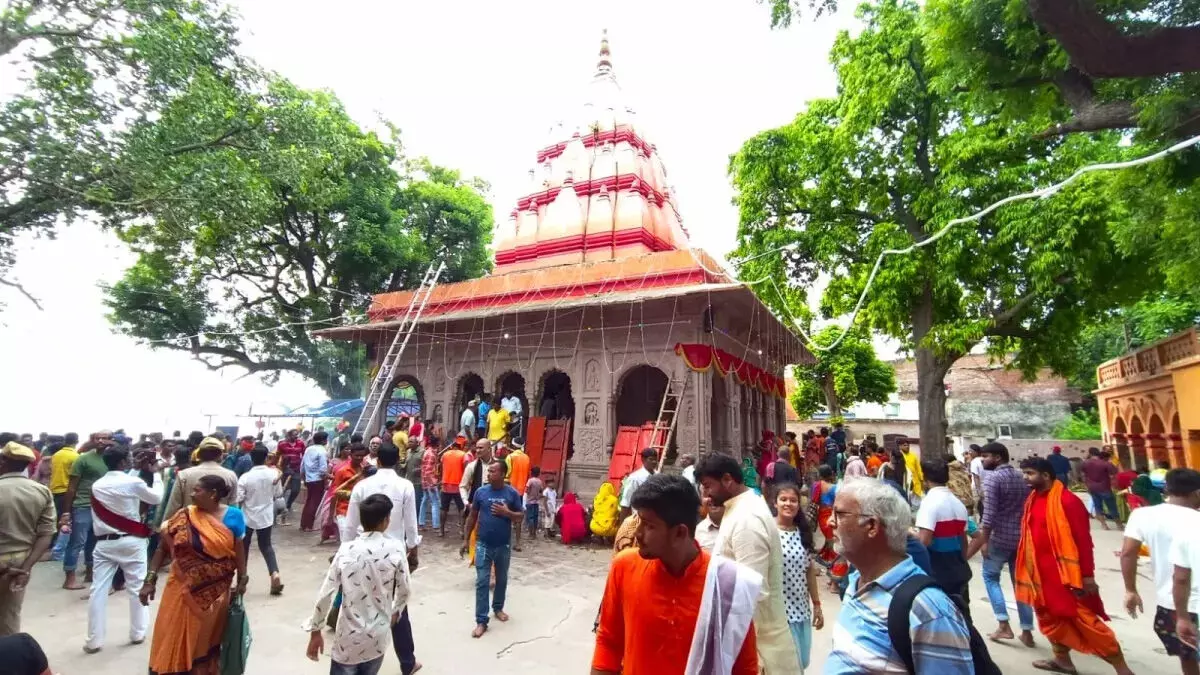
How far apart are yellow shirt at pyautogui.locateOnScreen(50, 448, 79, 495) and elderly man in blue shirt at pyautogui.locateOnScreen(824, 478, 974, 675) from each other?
9.42 metres

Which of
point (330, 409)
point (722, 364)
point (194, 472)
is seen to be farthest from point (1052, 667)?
point (330, 409)

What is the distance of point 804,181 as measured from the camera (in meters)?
15.4

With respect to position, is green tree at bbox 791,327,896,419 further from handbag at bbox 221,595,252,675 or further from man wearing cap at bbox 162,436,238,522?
handbag at bbox 221,595,252,675

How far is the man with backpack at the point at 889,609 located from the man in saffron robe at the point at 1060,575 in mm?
3681

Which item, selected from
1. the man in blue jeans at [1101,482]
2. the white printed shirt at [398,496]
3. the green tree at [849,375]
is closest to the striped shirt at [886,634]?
the white printed shirt at [398,496]

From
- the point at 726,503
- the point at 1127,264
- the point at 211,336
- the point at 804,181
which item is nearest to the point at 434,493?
the point at 726,503

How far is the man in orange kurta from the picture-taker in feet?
6.79

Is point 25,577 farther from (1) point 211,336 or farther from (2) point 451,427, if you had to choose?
(1) point 211,336

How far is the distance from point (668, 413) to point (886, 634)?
33.5 feet

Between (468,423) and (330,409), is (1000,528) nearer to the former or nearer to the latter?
(468,423)

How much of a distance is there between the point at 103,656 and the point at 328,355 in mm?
21635

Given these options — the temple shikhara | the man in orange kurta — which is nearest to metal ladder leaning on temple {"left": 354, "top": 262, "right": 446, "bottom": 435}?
the temple shikhara

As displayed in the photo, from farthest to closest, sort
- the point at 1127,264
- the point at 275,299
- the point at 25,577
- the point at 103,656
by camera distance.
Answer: the point at 275,299, the point at 1127,264, the point at 103,656, the point at 25,577

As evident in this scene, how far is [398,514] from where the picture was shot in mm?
4988
